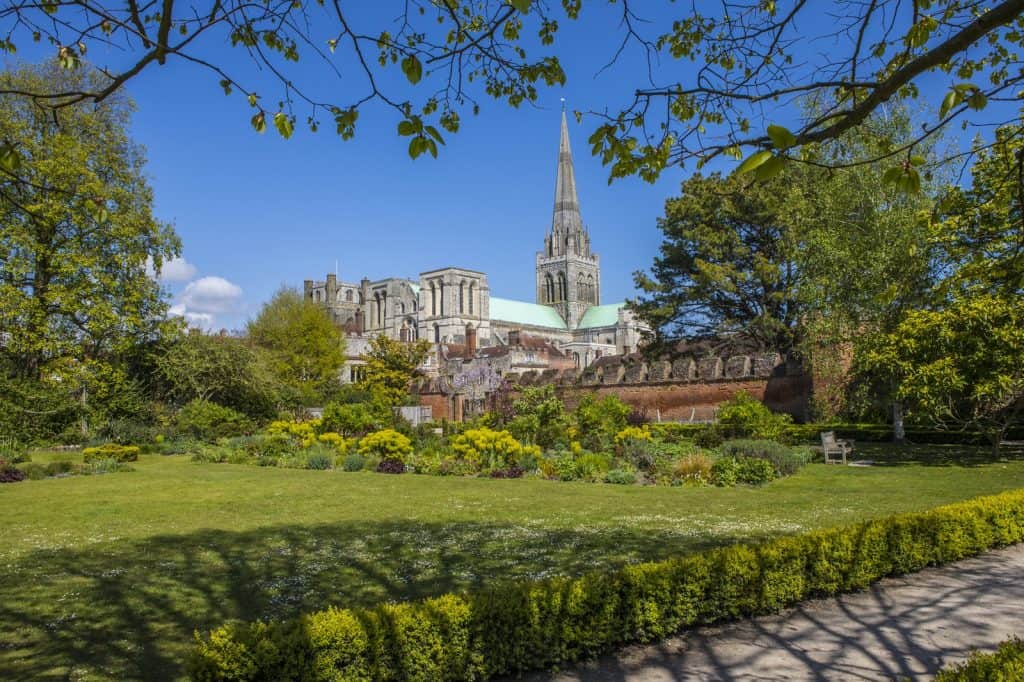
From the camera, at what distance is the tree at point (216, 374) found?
102 ft

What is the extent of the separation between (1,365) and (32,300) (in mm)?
2847

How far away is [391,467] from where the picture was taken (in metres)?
19.5

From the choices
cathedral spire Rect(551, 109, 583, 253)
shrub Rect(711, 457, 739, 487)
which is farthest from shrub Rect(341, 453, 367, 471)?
cathedral spire Rect(551, 109, 583, 253)

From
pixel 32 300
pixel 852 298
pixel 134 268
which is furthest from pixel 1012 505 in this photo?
pixel 134 268

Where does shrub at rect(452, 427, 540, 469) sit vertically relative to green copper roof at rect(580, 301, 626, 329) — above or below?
below

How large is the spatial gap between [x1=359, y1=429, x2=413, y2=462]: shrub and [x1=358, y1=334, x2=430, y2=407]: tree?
20146mm

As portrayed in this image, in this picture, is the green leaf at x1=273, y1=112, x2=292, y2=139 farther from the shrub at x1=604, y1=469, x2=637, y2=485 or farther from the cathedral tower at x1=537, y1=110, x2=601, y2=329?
the cathedral tower at x1=537, y1=110, x2=601, y2=329

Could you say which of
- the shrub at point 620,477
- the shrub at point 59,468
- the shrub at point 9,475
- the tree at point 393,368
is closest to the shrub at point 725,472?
the shrub at point 620,477

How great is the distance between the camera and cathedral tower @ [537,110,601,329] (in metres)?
123

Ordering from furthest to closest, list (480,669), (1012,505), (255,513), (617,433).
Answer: (617,433), (255,513), (1012,505), (480,669)

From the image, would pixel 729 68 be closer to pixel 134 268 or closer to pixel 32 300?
pixel 32 300

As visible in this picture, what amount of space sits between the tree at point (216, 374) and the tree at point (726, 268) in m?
17.4

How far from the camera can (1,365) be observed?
25.9 meters

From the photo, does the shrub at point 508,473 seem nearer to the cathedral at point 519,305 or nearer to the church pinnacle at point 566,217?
the cathedral at point 519,305
